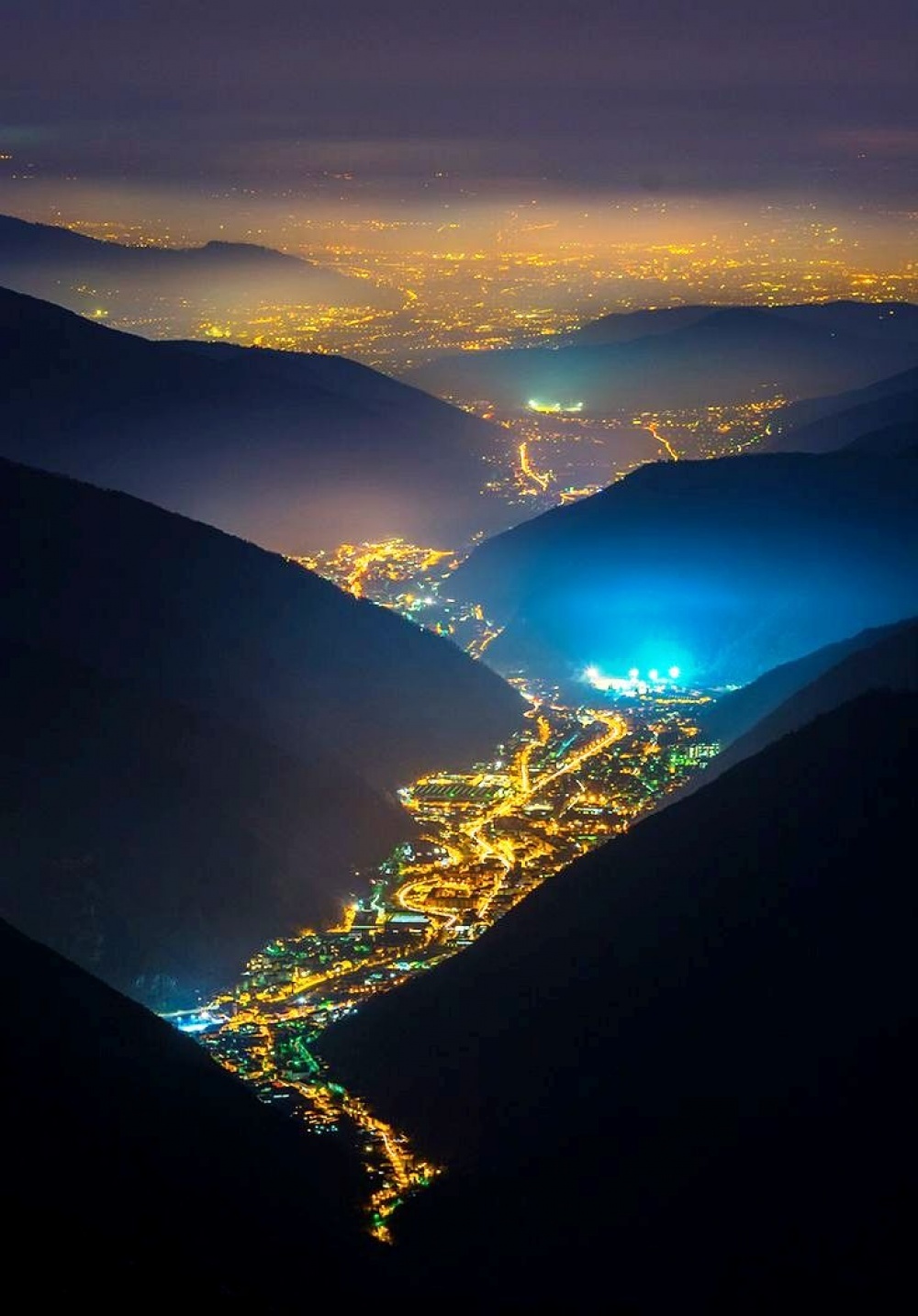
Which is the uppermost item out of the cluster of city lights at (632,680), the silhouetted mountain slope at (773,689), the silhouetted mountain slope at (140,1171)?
the cluster of city lights at (632,680)

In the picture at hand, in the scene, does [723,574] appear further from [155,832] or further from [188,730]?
[155,832]

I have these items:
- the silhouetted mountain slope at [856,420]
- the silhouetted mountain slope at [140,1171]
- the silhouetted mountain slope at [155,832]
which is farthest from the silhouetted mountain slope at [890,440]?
the silhouetted mountain slope at [140,1171]

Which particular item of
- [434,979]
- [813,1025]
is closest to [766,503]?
[434,979]

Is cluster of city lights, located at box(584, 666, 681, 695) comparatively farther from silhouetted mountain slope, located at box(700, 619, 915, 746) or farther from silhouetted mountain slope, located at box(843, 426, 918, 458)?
silhouetted mountain slope, located at box(843, 426, 918, 458)

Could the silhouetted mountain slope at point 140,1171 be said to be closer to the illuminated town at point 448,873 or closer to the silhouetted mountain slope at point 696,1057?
the illuminated town at point 448,873

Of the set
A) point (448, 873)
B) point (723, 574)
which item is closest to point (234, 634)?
point (448, 873)

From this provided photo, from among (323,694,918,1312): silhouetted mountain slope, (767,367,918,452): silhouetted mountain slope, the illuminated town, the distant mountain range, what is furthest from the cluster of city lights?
(767,367,918,452): silhouetted mountain slope
